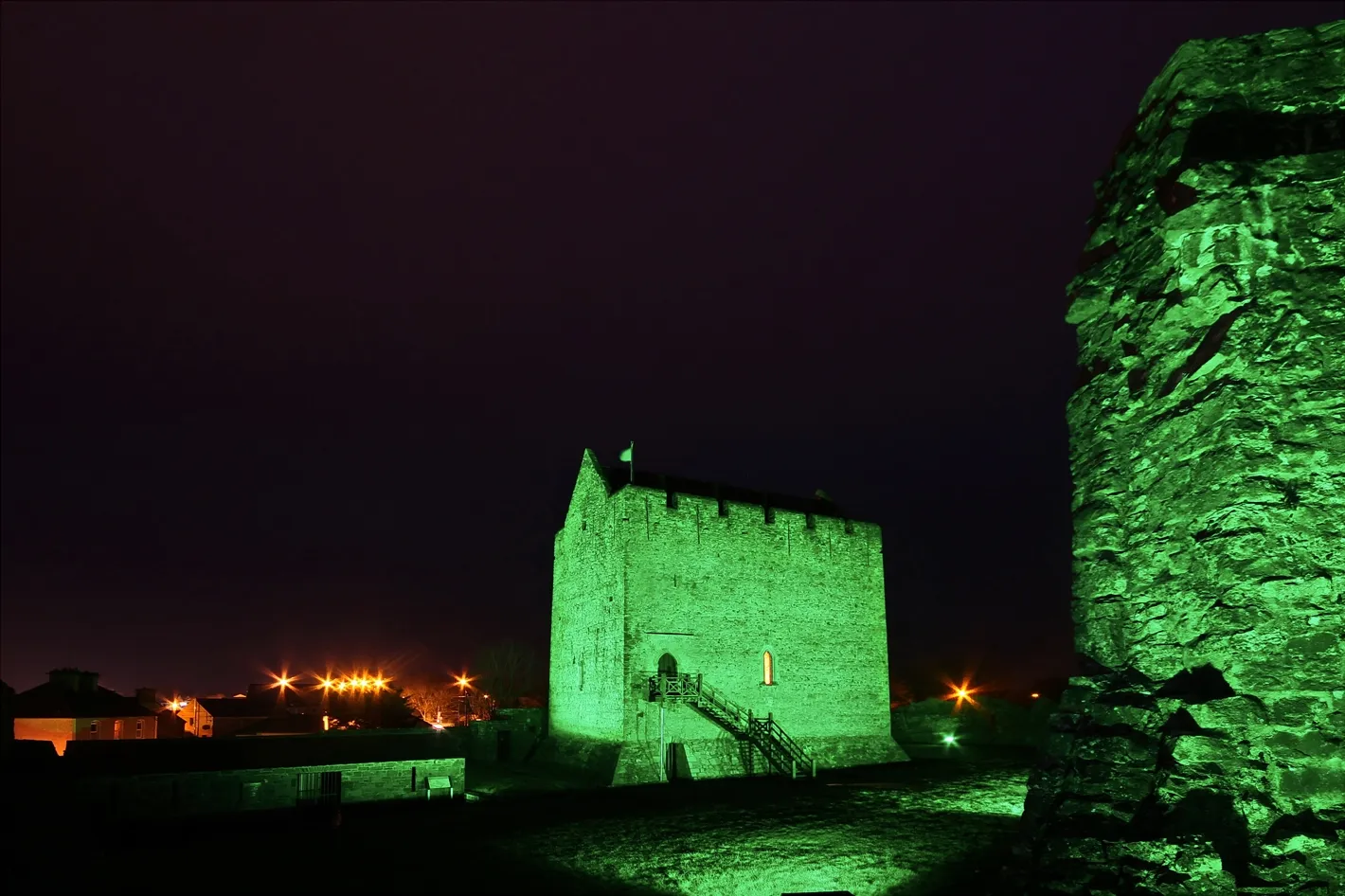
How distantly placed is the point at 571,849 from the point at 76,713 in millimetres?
50493

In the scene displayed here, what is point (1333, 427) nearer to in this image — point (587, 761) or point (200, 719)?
point (587, 761)

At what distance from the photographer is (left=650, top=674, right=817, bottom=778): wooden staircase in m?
24.6

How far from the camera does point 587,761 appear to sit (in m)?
24.9

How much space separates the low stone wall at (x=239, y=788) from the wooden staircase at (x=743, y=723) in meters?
6.06

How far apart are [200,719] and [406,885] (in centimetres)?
5962

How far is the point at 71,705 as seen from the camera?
52062 mm

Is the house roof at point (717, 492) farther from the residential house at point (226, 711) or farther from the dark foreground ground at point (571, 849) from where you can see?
the residential house at point (226, 711)

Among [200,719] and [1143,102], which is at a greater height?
[1143,102]

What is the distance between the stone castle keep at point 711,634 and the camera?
2445 cm

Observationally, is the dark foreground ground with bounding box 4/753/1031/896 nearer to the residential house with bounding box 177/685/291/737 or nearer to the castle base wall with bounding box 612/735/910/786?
the castle base wall with bounding box 612/735/910/786

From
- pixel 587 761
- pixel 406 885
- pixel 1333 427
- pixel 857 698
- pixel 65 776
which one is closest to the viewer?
pixel 1333 427

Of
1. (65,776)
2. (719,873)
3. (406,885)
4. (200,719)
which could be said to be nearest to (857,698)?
(719,873)

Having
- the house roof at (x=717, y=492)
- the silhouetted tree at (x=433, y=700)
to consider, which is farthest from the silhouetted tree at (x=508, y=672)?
the house roof at (x=717, y=492)

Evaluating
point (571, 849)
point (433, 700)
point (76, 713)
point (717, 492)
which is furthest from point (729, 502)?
point (76, 713)
